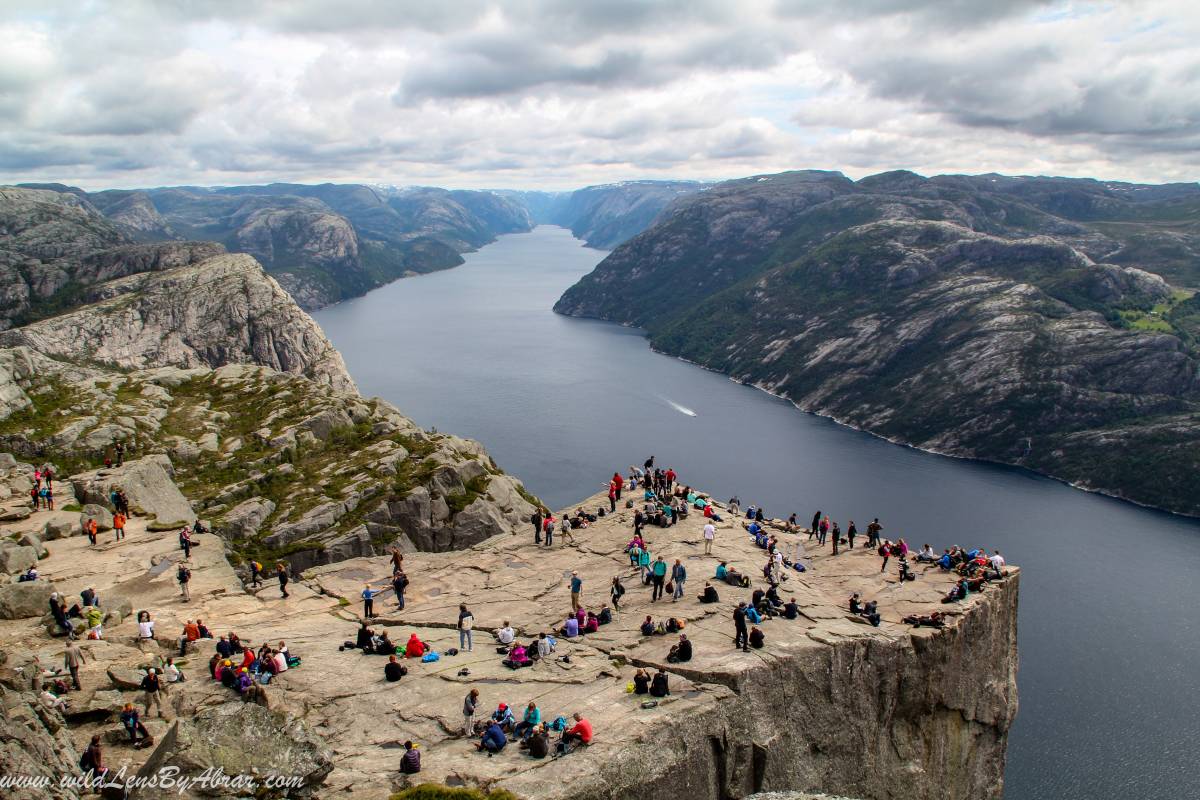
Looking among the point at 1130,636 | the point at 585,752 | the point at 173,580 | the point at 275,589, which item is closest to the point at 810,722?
the point at 585,752

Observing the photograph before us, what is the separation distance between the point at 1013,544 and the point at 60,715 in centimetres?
17735

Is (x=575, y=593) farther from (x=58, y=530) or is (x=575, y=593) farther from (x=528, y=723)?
(x=58, y=530)

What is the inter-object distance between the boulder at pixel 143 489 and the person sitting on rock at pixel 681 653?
43100mm

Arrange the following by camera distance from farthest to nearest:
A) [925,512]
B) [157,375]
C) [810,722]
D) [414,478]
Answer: [925,512] < [157,375] < [414,478] < [810,722]

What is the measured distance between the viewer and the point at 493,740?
3216 centimetres

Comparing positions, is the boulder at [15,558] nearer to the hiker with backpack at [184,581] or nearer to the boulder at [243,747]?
the hiker with backpack at [184,581]

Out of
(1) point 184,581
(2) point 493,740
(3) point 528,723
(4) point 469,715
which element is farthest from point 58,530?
(3) point 528,723

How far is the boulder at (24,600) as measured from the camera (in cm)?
4144

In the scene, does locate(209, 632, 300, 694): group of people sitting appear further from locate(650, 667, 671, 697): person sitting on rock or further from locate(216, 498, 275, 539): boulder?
locate(216, 498, 275, 539): boulder

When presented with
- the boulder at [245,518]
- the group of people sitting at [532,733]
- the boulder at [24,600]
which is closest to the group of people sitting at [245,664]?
the group of people sitting at [532,733]

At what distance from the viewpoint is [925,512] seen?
18312cm

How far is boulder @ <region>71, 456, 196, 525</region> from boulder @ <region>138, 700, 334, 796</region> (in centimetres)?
3654

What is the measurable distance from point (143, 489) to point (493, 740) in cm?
4871

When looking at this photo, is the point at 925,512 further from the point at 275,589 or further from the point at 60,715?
the point at 60,715
